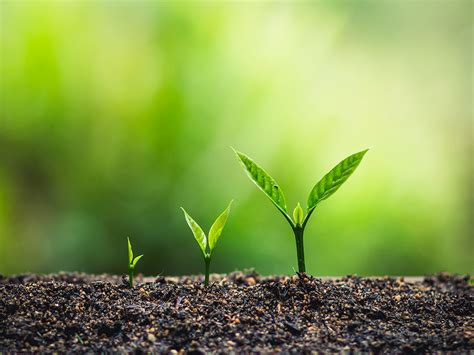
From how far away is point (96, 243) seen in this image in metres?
2.91

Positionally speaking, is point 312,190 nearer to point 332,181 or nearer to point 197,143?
point 332,181

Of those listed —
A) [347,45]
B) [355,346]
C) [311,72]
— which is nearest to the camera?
[355,346]

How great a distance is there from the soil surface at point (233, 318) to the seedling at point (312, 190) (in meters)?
0.12

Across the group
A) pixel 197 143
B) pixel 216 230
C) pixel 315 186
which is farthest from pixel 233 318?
pixel 197 143

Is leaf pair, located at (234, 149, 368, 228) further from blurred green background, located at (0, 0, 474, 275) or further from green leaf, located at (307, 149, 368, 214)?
blurred green background, located at (0, 0, 474, 275)

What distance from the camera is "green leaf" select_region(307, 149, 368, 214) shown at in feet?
4.45

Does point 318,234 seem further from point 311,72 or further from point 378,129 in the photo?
point 311,72

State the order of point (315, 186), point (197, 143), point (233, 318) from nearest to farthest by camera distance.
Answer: point (233, 318)
point (315, 186)
point (197, 143)

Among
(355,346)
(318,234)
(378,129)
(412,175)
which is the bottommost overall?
(355,346)

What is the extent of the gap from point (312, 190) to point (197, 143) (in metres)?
1.65

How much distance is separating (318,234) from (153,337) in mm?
2117

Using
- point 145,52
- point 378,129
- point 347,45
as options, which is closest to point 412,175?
point 378,129

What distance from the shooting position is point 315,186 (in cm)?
136

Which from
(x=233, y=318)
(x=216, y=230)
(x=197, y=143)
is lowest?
(x=233, y=318)
